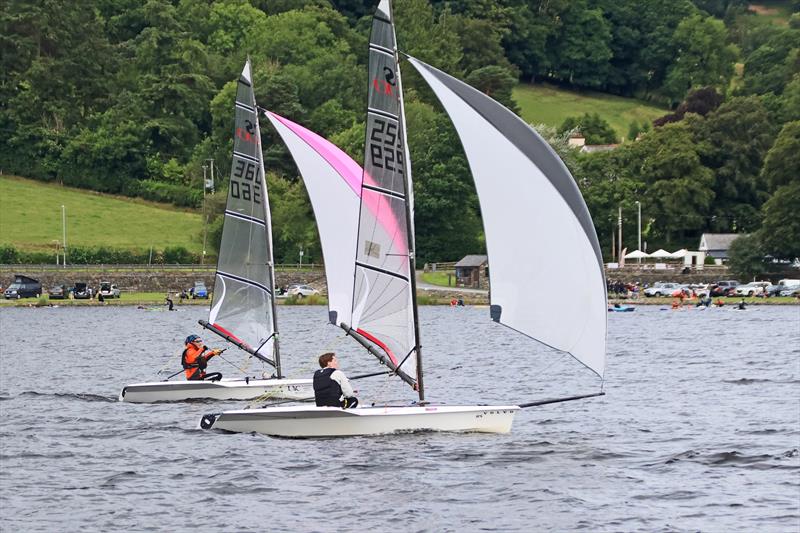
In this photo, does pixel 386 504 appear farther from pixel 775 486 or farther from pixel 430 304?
pixel 430 304

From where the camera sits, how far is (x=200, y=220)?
125 m

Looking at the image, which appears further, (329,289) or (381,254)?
(329,289)

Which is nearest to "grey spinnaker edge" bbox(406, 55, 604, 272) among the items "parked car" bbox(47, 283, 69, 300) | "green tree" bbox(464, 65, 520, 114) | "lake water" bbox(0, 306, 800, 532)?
"lake water" bbox(0, 306, 800, 532)

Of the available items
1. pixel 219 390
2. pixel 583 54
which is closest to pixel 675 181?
pixel 219 390

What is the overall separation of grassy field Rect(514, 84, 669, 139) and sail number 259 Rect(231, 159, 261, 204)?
13876 cm

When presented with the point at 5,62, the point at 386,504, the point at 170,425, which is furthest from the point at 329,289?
the point at 5,62

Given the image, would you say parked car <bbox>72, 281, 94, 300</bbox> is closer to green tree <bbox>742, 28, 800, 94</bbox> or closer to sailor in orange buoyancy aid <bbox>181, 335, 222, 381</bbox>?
sailor in orange buoyancy aid <bbox>181, 335, 222, 381</bbox>


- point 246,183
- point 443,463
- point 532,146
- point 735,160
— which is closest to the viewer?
point 532,146

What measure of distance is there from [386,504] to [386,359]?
5333 millimetres

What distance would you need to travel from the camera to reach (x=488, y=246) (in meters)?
25.0

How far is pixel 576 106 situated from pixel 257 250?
15459 cm

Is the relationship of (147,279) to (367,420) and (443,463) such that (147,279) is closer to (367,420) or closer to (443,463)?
(367,420)

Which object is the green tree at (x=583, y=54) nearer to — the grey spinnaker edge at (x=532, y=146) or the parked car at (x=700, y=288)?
the parked car at (x=700, y=288)

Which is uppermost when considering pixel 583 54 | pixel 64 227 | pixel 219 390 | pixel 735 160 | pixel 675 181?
pixel 583 54
